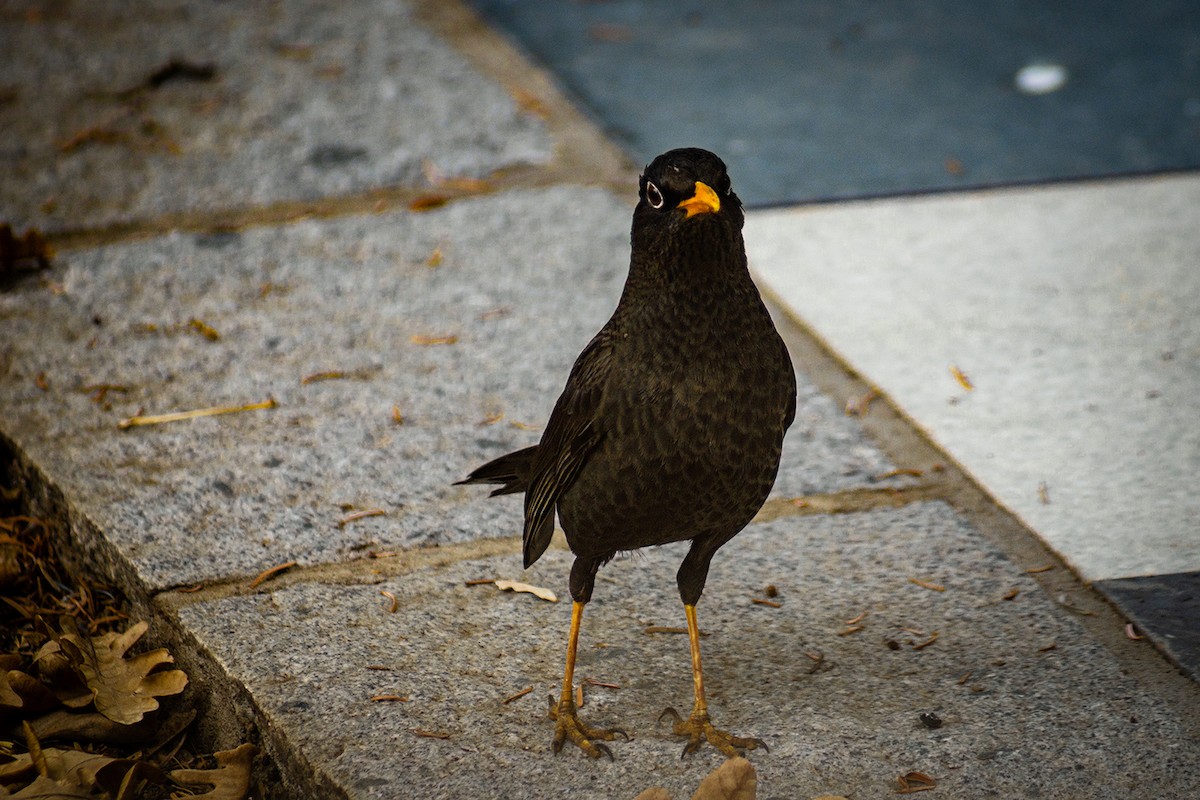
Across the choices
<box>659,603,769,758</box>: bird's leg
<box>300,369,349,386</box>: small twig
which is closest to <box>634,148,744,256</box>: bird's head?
<box>659,603,769,758</box>: bird's leg

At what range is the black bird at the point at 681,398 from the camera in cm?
263

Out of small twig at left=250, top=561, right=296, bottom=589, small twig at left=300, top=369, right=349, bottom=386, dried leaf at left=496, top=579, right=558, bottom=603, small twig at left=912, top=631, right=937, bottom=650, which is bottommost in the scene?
small twig at left=250, top=561, right=296, bottom=589

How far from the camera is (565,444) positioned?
282 centimetres

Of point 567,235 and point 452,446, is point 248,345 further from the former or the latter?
point 567,235

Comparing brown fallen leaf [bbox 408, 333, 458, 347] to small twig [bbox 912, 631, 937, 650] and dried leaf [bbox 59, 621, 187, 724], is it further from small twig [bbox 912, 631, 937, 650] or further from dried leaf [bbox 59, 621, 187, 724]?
small twig [bbox 912, 631, 937, 650]

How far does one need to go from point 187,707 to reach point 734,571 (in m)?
1.26

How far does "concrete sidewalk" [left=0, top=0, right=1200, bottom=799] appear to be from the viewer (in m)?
2.68

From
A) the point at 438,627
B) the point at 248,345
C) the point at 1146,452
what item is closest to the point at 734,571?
the point at 438,627

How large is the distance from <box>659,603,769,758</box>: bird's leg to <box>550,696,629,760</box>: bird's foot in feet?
0.38

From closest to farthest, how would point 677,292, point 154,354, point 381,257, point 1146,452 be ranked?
point 677,292, point 1146,452, point 154,354, point 381,257

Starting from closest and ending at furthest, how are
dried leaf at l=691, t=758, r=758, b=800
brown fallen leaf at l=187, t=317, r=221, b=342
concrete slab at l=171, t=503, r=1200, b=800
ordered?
dried leaf at l=691, t=758, r=758, b=800
concrete slab at l=171, t=503, r=1200, b=800
brown fallen leaf at l=187, t=317, r=221, b=342

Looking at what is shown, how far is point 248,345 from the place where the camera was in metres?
4.18

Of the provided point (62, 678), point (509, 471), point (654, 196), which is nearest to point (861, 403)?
point (509, 471)

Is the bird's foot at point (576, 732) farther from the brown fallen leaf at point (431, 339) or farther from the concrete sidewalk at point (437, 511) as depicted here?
the brown fallen leaf at point (431, 339)
